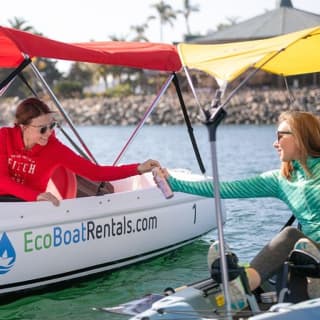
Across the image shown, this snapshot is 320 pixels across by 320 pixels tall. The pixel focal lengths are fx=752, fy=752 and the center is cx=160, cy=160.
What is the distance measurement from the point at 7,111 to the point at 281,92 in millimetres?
26307

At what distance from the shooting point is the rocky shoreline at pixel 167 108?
208 ft

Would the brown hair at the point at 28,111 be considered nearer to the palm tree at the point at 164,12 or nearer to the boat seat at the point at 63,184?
the boat seat at the point at 63,184

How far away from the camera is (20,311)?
5812 millimetres

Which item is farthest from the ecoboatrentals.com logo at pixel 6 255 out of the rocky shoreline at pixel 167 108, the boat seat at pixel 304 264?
the rocky shoreline at pixel 167 108

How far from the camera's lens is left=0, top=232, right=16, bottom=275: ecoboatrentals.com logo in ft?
18.5

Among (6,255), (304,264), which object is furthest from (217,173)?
(6,255)

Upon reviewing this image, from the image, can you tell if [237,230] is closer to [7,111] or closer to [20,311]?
[20,311]

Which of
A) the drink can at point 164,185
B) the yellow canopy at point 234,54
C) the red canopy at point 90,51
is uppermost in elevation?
the red canopy at point 90,51

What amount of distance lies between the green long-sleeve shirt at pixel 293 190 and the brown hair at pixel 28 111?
1.57 meters

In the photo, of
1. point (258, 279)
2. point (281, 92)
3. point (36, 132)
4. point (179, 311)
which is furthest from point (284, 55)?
point (281, 92)

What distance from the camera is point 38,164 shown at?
19.7 ft

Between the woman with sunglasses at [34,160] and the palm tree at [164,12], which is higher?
the palm tree at [164,12]

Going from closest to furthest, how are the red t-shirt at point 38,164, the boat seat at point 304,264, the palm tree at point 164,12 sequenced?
the boat seat at point 304,264 → the red t-shirt at point 38,164 → the palm tree at point 164,12

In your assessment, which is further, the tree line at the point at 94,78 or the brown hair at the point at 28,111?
the tree line at the point at 94,78
